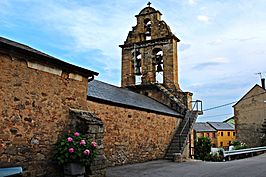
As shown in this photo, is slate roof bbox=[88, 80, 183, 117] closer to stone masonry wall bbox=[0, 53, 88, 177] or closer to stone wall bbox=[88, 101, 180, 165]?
stone wall bbox=[88, 101, 180, 165]

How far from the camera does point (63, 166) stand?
7230mm

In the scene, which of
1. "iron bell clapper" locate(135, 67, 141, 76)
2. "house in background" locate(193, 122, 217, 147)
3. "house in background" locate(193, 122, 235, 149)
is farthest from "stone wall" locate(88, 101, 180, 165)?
"house in background" locate(193, 122, 235, 149)

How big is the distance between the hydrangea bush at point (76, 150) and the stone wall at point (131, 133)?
7.60ft

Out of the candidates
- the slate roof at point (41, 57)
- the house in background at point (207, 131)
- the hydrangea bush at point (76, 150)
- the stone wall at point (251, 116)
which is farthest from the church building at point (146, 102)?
the house in background at point (207, 131)

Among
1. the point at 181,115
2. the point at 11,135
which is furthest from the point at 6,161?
the point at 181,115

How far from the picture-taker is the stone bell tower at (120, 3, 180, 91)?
745 inches

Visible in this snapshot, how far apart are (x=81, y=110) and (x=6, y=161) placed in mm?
2735

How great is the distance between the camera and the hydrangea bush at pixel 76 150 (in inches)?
275

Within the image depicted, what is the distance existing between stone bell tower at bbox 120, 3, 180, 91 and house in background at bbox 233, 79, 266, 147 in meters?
11.2

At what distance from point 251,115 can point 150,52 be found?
13.1 m

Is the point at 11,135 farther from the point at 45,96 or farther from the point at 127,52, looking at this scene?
the point at 127,52

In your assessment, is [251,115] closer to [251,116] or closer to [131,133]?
[251,116]

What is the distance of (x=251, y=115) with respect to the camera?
26172mm

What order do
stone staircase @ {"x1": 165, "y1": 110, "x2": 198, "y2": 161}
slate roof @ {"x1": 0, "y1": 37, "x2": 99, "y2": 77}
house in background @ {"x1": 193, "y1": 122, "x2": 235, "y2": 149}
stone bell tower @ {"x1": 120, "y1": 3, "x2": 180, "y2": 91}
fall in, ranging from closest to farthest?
slate roof @ {"x1": 0, "y1": 37, "x2": 99, "y2": 77}
stone staircase @ {"x1": 165, "y1": 110, "x2": 198, "y2": 161}
stone bell tower @ {"x1": 120, "y1": 3, "x2": 180, "y2": 91}
house in background @ {"x1": 193, "y1": 122, "x2": 235, "y2": 149}
